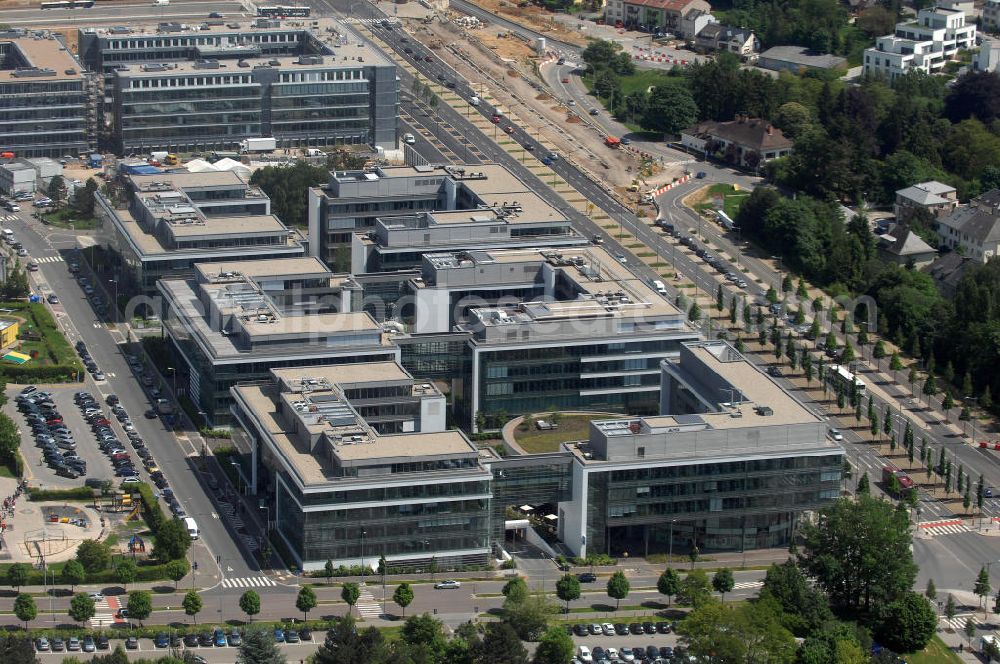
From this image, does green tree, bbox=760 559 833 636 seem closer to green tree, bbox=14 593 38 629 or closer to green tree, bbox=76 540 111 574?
green tree, bbox=76 540 111 574

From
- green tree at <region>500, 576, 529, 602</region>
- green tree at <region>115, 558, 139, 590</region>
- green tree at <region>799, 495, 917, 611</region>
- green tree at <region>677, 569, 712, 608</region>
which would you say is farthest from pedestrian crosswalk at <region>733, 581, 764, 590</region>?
green tree at <region>115, 558, 139, 590</region>

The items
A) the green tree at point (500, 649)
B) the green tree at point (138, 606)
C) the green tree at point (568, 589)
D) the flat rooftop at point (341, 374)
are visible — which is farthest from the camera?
the flat rooftop at point (341, 374)

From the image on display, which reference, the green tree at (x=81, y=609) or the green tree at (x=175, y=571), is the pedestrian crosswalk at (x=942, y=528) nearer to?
the green tree at (x=175, y=571)

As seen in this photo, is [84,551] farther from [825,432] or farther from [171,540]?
Result: [825,432]

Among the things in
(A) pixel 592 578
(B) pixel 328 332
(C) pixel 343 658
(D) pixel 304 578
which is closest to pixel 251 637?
(C) pixel 343 658

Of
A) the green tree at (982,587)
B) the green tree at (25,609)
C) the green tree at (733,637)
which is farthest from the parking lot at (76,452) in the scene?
the green tree at (982,587)
